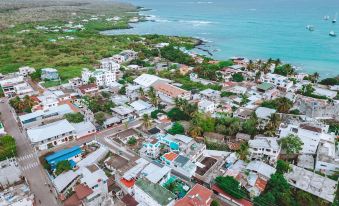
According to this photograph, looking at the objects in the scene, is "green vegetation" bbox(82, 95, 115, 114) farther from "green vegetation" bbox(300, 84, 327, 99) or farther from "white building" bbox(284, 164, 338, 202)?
"green vegetation" bbox(300, 84, 327, 99)

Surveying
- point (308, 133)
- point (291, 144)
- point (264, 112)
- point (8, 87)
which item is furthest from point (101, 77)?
point (308, 133)

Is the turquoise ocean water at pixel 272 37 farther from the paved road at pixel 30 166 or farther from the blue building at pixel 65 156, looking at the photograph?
the paved road at pixel 30 166

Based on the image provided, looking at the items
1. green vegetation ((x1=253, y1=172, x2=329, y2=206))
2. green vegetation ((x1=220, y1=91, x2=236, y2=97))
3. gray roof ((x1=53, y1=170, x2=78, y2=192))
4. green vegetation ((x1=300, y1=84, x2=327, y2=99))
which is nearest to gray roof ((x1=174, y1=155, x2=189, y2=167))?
green vegetation ((x1=253, y1=172, x2=329, y2=206))

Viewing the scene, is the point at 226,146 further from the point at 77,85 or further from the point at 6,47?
the point at 6,47

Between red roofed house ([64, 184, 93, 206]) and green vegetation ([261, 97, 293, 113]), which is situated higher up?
green vegetation ([261, 97, 293, 113])

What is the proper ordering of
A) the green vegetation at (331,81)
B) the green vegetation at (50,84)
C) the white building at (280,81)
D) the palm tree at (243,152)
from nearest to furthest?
the palm tree at (243,152)
the white building at (280,81)
the green vegetation at (50,84)
the green vegetation at (331,81)

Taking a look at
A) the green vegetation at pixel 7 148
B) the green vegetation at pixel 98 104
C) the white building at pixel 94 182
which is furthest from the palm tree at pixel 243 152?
the green vegetation at pixel 7 148
